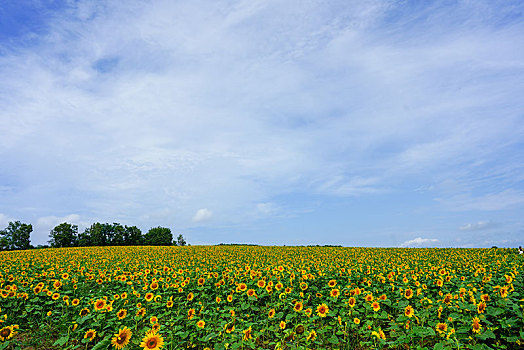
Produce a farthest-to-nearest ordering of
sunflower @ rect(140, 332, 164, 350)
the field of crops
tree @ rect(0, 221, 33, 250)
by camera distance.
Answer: tree @ rect(0, 221, 33, 250), the field of crops, sunflower @ rect(140, 332, 164, 350)

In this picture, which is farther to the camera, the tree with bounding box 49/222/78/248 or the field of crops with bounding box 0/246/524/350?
the tree with bounding box 49/222/78/248

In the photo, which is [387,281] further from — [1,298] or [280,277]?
[1,298]

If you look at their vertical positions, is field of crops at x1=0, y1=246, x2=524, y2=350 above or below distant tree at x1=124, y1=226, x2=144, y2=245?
below

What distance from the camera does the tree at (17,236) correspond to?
5838 centimetres

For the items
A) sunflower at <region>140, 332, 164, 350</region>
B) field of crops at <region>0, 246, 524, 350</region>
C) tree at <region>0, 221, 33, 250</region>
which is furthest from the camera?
tree at <region>0, 221, 33, 250</region>

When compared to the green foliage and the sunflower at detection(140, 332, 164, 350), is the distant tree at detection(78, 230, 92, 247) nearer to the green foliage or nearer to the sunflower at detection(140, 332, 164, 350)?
the green foliage

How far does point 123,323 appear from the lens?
317 inches

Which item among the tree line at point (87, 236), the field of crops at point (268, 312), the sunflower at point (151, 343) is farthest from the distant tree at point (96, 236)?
the sunflower at point (151, 343)

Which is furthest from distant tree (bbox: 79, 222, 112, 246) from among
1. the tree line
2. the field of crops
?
the field of crops

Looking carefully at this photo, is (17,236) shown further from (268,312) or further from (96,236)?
(268,312)

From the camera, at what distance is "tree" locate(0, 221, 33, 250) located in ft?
192

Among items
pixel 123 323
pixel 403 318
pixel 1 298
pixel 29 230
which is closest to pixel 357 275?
pixel 403 318

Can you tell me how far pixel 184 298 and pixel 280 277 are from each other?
10.2ft

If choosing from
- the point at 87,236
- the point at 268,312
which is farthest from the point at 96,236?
the point at 268,312
